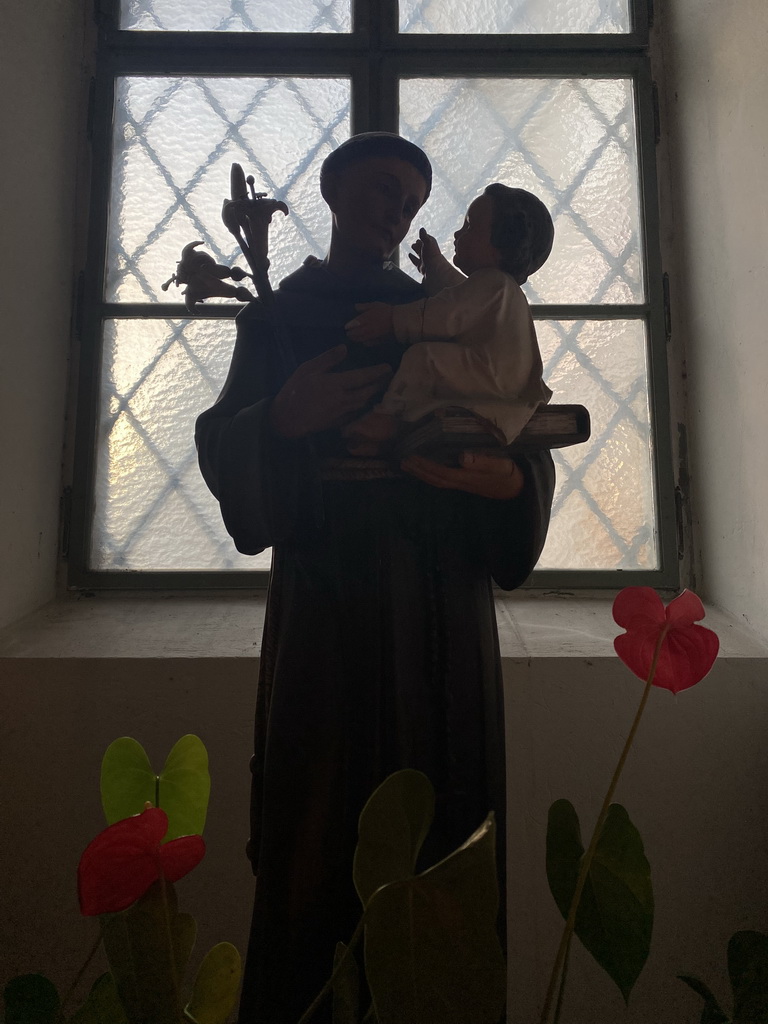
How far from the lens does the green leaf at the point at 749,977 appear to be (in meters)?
0.64

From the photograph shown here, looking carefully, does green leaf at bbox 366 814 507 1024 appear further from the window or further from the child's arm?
the window

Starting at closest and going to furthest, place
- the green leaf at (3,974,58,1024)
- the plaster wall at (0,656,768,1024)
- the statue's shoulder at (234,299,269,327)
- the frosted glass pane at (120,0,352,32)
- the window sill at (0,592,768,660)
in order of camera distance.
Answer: the green leaf at (3,974,58,1024) < the statue's shoulder at (234,299,269,327) < the plaster wall at (0,656,768,1024) < the window sill at (0,592,768,660) < the frosted glass pane at (120,0,352,32)

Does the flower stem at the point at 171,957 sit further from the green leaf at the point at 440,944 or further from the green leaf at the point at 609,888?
the green leaf at the point at 609,888

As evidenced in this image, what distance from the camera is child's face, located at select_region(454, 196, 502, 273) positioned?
3.17 ft

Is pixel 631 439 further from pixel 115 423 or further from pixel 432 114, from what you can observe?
pixel 115 423

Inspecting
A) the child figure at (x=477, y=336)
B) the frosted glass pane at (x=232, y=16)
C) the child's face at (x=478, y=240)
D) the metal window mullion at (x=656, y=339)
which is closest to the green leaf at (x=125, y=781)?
the child figure at (x=477, y=336)

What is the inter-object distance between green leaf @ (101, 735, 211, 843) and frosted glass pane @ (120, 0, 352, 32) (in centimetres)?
251

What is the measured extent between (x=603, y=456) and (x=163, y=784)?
74.2 inches

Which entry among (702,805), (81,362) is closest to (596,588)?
(702,805)

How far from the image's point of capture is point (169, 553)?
7.27ft

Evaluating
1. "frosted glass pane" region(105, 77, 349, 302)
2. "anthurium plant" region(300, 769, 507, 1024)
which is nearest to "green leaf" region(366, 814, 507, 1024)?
"anthurium plant" region(300, 769, 507, 1024)

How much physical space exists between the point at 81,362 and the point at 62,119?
69 centimetres

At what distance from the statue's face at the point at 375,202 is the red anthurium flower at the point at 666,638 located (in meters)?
0.61

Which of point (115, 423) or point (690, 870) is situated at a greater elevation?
point (115, 423)
